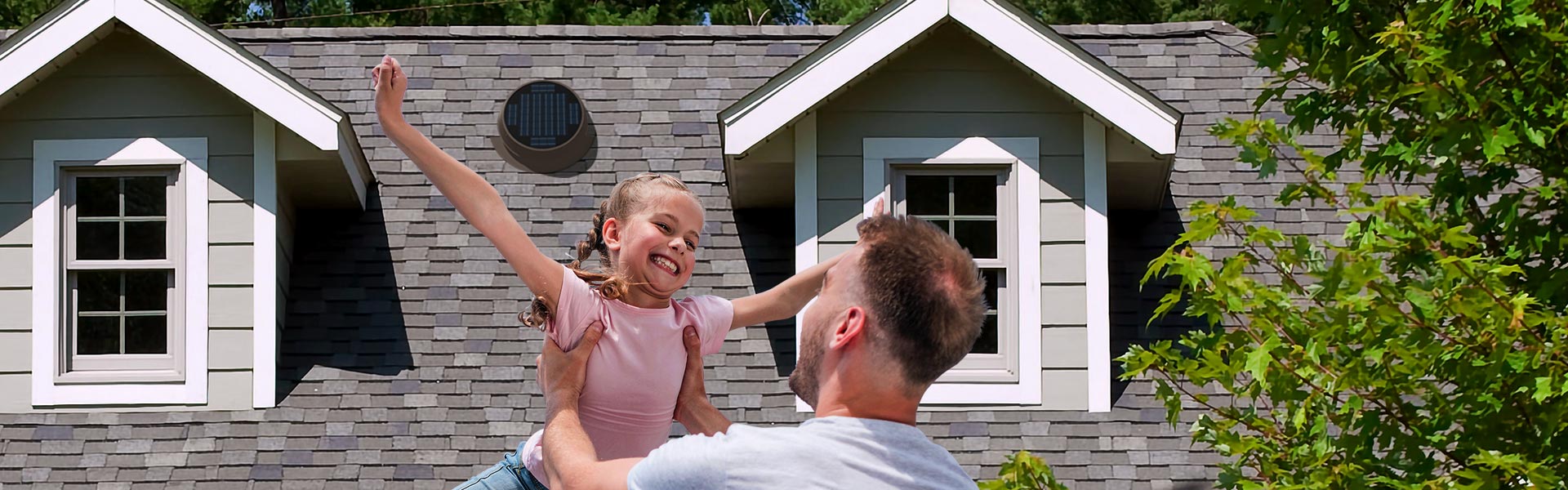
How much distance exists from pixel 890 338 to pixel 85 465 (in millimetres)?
5624

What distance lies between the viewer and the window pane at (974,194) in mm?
7738

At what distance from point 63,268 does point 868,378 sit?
5860mm

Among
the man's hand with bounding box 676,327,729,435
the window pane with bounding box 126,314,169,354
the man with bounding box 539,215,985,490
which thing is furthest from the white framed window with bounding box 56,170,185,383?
the man with bounding box 539,215,985,490

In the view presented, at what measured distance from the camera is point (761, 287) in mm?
7766

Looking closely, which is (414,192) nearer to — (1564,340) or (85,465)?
(85,465)

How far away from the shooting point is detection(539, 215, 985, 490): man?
254 centimetres

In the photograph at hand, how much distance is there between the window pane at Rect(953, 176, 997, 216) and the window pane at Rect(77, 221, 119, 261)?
3.91 metres

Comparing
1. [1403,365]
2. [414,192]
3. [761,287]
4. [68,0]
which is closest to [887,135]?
[761,287]

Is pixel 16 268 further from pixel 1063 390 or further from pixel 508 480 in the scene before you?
pixel 1063 390

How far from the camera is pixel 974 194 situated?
7.77 meters

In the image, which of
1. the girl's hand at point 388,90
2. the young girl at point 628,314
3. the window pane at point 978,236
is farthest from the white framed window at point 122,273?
the girl's hand at point 388,90

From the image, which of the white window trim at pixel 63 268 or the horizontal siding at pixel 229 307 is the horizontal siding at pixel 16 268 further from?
the horizontal siding at pixel 229 307

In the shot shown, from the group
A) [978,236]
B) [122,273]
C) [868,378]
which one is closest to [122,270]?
[122,273]

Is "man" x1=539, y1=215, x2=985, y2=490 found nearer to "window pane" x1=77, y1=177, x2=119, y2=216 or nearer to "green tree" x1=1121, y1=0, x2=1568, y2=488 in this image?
"green tree" x1=1121, y1=0, x2=1568, y2=488
